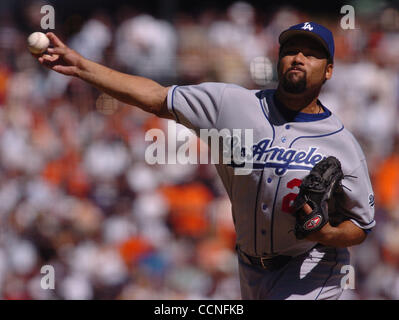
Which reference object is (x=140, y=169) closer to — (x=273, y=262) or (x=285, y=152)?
(x=273, y=262)

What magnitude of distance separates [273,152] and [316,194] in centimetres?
29

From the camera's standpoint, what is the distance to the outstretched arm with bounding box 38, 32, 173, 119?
9.27 feet

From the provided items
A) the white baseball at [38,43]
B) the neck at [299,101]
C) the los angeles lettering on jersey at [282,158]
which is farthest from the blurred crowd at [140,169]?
the white baseball at [38,43]

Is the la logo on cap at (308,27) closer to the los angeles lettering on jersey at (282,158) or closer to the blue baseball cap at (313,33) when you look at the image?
the blue baseball cap at (313,33)

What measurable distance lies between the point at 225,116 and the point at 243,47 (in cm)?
482

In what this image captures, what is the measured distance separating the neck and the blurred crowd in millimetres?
2638

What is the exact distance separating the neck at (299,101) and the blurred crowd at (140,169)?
104 inches

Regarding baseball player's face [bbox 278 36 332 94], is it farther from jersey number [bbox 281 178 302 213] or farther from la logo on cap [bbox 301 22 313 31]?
jersey number [bbox 281 178 302 213]

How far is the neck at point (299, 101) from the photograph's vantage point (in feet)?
9.71

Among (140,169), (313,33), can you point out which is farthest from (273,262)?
(140,169)

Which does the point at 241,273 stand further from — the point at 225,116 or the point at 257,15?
the point at 257,15

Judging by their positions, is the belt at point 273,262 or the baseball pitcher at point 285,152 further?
the belt at point 273,262

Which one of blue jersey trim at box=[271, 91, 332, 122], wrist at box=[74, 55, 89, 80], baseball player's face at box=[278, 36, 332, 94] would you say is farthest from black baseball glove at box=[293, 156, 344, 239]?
wrist at box=[74, 55, 89, 80]

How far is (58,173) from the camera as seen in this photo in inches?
266
